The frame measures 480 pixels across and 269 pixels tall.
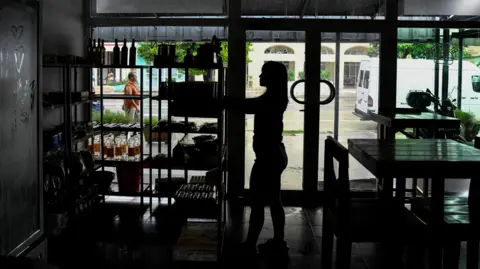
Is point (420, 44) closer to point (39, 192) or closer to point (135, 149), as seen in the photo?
point (135, 149)

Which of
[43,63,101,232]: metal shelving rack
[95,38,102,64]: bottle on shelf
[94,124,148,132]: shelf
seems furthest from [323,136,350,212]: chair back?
[95,38,102,64]: bottle on shelf

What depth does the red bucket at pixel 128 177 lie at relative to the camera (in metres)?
5.70

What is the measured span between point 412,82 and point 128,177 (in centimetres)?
344

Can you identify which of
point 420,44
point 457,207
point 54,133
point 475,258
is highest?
point 420,44

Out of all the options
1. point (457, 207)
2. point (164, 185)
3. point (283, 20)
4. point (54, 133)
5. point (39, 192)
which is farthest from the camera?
point (283, 20)

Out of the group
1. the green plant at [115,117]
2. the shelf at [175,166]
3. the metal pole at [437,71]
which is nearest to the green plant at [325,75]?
the metal pole at [437,71]

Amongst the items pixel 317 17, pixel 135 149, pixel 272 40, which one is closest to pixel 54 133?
pixel 135 149

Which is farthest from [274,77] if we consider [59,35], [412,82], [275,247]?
[412,82]

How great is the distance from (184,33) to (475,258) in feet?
13.4

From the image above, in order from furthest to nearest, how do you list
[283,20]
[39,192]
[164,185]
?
1. [283,20]
2. [164,185]
3. [39,192]

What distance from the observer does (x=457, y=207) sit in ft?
12.0

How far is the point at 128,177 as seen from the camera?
571cm

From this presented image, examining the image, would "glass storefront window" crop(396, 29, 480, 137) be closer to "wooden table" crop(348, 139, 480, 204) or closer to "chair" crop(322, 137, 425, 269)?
"wooden table" crop(348, 139, 480, 204)

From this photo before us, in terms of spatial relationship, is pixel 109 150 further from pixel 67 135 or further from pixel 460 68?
pixel 460 68
